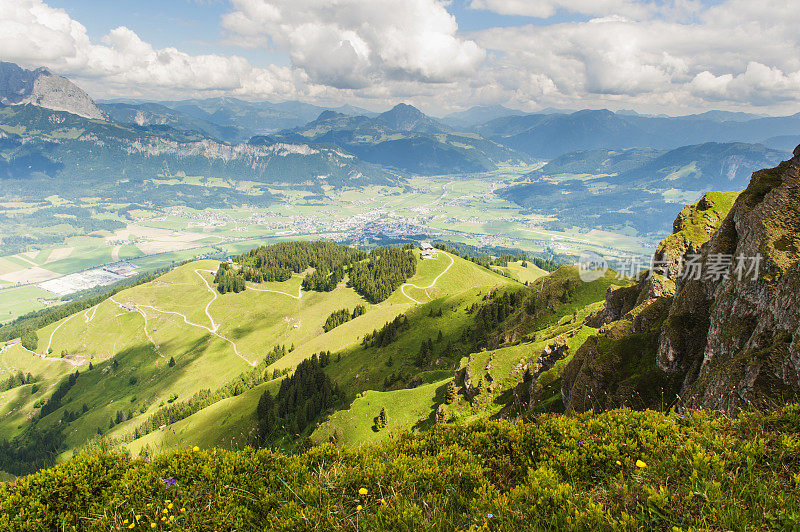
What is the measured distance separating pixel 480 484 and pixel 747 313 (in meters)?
21.0

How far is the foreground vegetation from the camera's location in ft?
27.5

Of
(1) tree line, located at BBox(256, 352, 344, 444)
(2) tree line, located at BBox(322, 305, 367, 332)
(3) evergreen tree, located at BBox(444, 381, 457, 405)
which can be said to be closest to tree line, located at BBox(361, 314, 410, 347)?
(1) tree line, located at BBox(256, 352, 344, 444)

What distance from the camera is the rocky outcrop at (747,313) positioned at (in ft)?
56.4

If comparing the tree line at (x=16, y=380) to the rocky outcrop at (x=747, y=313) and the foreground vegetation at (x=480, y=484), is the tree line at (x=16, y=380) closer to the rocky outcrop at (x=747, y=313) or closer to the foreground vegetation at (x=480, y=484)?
the foreground vegetation at (x=480, y=484)

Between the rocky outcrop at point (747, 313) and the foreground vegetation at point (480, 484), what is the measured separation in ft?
19.5

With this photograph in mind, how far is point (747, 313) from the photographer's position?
830 inches

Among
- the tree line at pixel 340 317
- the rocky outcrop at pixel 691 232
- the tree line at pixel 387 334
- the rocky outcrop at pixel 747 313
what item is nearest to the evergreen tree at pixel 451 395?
the rocky outcrop at pixel 747 313

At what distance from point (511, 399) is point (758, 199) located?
3243 cm

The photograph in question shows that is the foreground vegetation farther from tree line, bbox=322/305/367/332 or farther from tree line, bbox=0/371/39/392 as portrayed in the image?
tree line, bbox=0/371/39/392

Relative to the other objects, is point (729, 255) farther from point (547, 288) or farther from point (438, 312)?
point (438, 312)

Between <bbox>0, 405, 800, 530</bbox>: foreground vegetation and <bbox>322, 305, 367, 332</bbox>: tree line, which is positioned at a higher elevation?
<bbox>0, 405, 800, 530</bbox>: foreground vegetation

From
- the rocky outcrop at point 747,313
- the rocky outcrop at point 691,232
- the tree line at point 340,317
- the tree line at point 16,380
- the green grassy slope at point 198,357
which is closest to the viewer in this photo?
the rocky outcrop at point 747,313

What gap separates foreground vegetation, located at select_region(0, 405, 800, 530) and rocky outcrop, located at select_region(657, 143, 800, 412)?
595cm

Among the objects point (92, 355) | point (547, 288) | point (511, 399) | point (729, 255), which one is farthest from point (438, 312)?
point (92, 355)
